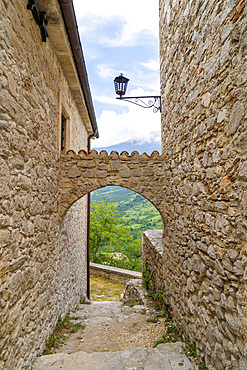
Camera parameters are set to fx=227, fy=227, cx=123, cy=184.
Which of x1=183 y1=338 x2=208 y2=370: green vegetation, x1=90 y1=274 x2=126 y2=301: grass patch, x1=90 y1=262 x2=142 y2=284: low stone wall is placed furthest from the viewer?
x1=90 y1=262 x2=142 y2=284: low stone wall

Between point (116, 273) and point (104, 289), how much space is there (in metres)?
1.17

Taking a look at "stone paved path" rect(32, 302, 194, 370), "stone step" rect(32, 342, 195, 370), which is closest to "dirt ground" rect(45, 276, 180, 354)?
"stone paved path" rect(32, 302, 194, 370)

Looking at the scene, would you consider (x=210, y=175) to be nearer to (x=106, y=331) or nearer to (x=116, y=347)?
(x=116, y=347)

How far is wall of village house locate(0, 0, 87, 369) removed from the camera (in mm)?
1964

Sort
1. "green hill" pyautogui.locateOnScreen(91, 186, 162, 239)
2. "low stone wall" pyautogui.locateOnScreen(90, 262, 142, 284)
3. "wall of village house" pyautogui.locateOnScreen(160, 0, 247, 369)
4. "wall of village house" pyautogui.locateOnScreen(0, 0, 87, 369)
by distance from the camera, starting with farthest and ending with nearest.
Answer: "green hill" pyautogui.locateOnScreen(91, 186, 162, 239) → "low stone wall" pyautogui.locateOnScreen(90, 262, 142, 284) → "wall of village house" pyautogui.locateOnScreen(0, 0, 87, 369) → "wall of village house" pyautogui.locateOnScreen(160, 0, 247, 369)

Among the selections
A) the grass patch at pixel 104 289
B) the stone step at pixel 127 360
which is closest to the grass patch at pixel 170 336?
the stone step at pixel 127 360

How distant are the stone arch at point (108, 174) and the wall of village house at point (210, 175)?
0.60 metres

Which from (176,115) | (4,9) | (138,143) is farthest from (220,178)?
(138,143)

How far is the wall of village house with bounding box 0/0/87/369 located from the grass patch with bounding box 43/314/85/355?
0.17 m

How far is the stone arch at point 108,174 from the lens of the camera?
4.03 metres

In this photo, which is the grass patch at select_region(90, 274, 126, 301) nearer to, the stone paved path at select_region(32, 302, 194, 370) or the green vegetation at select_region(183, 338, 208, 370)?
the stone paved path at select_region(32, 302, 194, 370)

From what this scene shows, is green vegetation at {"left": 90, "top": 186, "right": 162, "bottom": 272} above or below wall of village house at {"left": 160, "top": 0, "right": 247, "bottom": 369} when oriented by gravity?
below

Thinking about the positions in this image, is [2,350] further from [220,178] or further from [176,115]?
[176,115]

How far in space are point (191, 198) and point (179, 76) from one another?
1765 mm
